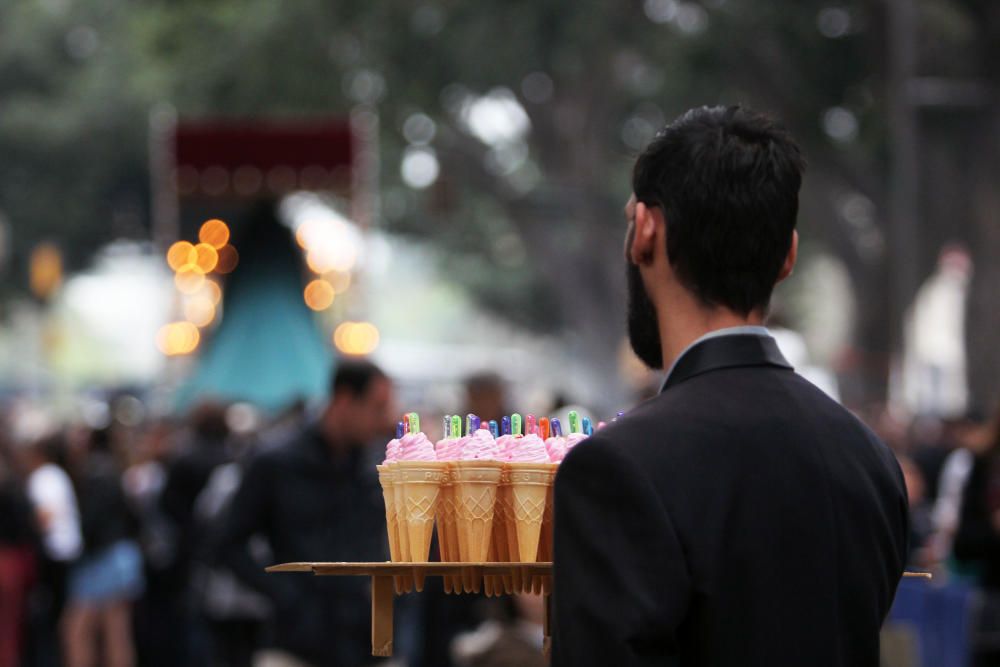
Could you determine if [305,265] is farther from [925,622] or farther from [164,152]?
[925,622]

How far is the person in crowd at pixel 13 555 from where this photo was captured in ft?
40.5

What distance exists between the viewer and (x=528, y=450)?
3531mm

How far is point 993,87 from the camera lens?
73.0 feet

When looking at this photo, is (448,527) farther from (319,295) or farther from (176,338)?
(319,295)

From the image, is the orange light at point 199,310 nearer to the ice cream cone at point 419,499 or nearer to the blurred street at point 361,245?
the blurred street at point 361,245

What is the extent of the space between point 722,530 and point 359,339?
19.9 metres

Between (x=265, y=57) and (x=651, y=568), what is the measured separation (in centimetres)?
2625

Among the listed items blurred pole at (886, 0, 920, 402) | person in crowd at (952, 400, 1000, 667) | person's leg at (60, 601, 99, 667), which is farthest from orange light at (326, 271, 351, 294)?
person in crowd at (952, 400, 1000, 667)

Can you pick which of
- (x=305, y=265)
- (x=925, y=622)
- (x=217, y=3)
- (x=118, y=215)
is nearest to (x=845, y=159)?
(x=305, y=265)

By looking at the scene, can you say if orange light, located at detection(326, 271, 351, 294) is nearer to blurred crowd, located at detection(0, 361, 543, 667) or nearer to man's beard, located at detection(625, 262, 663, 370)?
blurred crowd, located at detection(0, 361, 543, 667)

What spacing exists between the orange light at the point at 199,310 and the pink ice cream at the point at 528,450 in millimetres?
20579

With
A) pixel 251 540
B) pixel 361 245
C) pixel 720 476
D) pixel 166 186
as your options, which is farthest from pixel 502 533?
pixel 166 186

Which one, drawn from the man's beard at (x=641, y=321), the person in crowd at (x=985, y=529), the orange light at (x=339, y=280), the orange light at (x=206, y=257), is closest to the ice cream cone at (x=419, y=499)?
the man's beard at (x=641, y=321)

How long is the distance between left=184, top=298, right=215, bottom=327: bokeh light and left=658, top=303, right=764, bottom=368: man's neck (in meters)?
20.9
